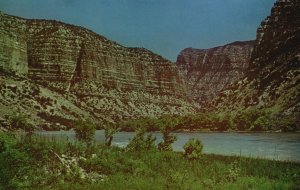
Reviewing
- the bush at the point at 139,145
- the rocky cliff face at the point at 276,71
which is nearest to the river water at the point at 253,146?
the bush at the point at 139,145

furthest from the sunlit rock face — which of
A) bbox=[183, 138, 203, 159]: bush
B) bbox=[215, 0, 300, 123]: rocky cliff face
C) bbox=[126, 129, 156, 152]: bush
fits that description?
bbox=[183, 138, 203, 159]: bush

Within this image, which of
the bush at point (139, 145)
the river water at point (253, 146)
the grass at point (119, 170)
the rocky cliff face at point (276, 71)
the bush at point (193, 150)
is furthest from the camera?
the rocky cliff face at point (276, 71)

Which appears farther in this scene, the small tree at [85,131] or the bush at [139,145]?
the small tree at [85,131]

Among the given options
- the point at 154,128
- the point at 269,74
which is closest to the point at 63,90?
the point at 154,128

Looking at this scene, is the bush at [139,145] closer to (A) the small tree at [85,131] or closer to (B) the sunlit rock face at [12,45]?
(A) the small tree at [85,131]

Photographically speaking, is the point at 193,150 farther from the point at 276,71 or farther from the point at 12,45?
the point at 12,45

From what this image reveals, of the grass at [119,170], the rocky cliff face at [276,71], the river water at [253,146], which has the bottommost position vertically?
the river water at [253,146]

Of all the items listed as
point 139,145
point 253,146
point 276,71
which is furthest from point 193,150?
point 276,71

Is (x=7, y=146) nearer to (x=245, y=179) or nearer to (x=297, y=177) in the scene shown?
(x=245, y=179)
